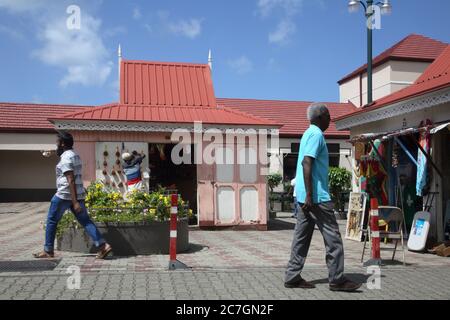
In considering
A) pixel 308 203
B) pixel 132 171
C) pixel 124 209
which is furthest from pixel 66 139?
pixel 132 171

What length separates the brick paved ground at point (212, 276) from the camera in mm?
5691

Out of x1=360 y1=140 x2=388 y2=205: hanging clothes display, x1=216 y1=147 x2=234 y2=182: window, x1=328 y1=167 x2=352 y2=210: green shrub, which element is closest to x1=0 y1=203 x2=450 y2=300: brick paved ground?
x1=360 y1=140 x2=388 y2=205: hanging clothes display

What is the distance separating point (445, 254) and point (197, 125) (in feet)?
21.6

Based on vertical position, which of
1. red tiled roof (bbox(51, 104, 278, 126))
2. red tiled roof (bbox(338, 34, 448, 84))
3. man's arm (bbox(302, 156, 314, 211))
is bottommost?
man's arm (bbox(302, 156, 314, 211))

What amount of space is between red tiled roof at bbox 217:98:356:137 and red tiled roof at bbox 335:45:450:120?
50.4 feet

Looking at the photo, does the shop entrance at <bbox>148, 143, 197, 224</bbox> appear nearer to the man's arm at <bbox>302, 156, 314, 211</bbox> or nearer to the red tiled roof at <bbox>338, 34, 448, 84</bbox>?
the man's arm at <bbox>302, 156, 314, 211</bbox>

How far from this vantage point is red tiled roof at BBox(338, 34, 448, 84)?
2984 cm

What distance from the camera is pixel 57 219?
313 inches

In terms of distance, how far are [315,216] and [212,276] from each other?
1686 millimetres

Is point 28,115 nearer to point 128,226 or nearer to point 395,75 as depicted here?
point 128,226

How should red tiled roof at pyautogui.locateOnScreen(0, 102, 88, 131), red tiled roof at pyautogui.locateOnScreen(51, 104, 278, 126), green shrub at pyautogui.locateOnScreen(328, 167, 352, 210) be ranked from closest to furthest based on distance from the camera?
1. red tiled roof at pyautogui.locateOnScreen(51, 104, 278, 126)
2. green shrub at pyautogui.locateOnScreen(328, 167, 352, 210)
3. red tiled roof at pyautogui.locateOnScreen(0, 102, 88, 131)

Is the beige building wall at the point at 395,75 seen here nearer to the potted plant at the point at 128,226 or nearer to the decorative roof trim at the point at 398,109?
the decorative roof trim at the point at 398,109
